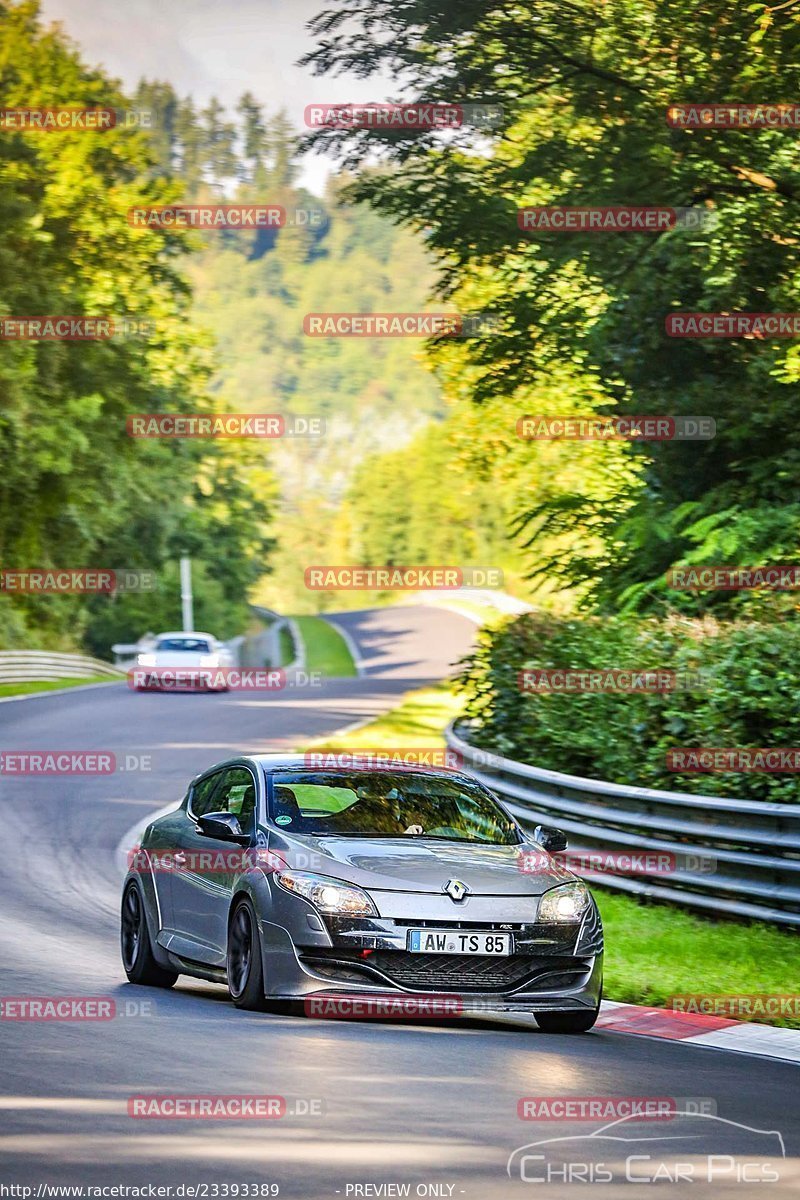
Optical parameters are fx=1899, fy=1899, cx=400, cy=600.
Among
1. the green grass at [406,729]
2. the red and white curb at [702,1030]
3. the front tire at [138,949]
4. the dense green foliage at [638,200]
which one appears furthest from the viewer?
the green grass at [406,729]

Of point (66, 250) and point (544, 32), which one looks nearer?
point (544, 32)

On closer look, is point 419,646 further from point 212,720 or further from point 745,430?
point 745,430

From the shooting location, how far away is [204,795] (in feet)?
37.7

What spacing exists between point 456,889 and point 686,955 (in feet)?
10.6

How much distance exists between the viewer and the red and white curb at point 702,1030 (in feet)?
30.7

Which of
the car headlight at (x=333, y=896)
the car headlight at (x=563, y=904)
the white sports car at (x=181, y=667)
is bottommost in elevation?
the white sports car at (x=181, y=667)

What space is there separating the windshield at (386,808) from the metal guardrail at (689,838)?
2.31m

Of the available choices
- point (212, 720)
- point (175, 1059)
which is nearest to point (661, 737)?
point (175, 1059)

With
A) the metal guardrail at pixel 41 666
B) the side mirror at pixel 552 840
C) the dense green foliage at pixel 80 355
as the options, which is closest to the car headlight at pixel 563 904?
the side mirror at pixel 552 840

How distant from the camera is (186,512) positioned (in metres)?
65.4

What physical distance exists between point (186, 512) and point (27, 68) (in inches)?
610

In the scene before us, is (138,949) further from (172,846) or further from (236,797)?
(236,797)

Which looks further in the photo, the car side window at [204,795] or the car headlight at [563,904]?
the car side window at [204,795]

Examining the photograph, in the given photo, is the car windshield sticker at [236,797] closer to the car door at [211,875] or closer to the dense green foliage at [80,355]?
the car door at [211,875]
